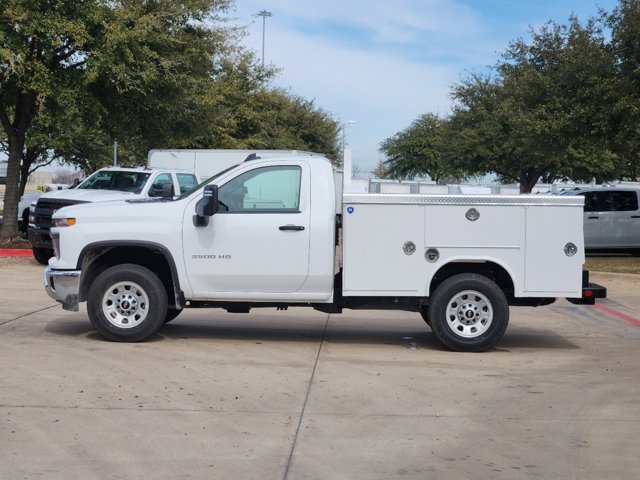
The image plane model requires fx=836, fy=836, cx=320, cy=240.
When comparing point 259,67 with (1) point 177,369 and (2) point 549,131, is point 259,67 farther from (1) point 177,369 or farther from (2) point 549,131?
(1) point 177,369

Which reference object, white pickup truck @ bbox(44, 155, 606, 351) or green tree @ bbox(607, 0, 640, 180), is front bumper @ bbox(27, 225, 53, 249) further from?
green tree @ bbox(607, 0, 640, 180)

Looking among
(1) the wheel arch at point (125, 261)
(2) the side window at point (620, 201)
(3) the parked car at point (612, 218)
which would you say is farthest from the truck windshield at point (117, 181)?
(2) the side window at point (620, 201)

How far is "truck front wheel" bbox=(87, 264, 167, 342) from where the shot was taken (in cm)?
930

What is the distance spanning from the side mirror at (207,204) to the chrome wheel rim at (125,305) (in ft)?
3.58

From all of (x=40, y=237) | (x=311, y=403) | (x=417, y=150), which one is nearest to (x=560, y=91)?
(x=40, y=237)

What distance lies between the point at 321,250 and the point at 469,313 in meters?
1.79

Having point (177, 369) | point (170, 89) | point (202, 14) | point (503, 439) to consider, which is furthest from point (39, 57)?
point (503, 439)

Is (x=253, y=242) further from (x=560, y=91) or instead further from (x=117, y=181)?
(x=560, y=91)

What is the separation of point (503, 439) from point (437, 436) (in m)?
0.49

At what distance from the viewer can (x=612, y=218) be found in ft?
73.9

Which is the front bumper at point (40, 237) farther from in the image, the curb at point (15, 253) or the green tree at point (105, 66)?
the green tree at point (105, 66)

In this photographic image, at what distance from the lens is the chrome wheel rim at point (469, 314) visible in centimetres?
921

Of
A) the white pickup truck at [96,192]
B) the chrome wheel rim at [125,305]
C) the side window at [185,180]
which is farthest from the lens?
the side window at [185,180]

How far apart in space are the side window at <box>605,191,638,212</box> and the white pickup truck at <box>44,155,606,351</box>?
1420 cm
